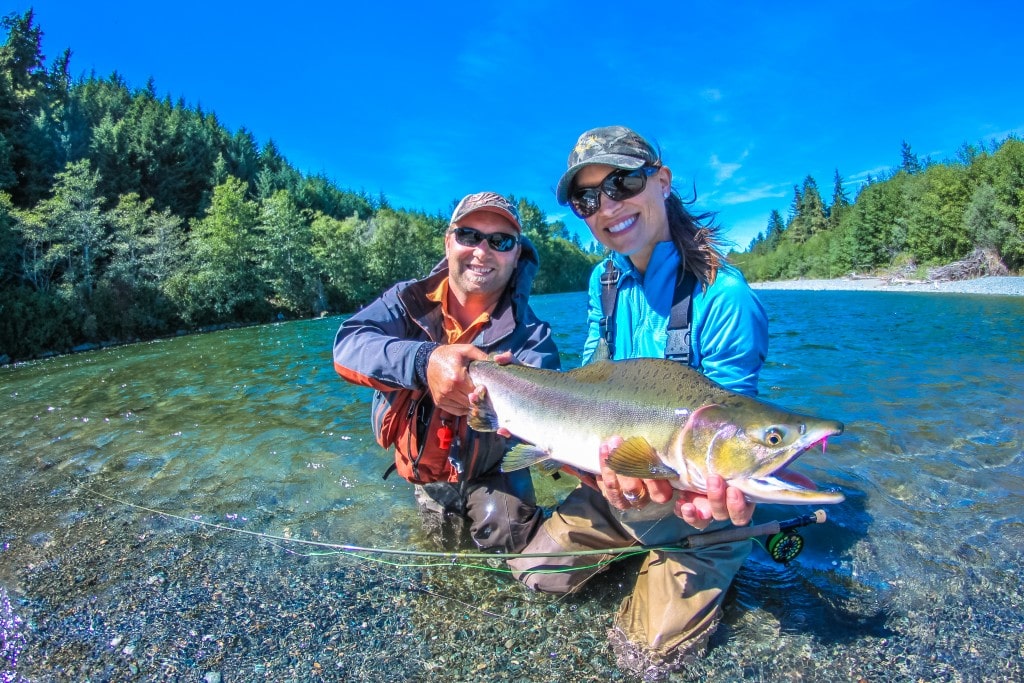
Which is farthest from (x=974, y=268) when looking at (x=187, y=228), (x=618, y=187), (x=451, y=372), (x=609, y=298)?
(x=187, y=228)

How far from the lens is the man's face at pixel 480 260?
4.01 metres

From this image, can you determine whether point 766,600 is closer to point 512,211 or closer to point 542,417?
point 542,417

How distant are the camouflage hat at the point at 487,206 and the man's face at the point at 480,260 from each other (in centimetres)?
4

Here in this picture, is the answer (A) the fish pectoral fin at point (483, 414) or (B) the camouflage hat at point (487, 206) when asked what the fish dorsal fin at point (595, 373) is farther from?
(B) the camouflage hat at point (487, 206)

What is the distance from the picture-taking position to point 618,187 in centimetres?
327

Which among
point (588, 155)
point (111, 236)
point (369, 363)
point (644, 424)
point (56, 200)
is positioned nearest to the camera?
point (644, 424)

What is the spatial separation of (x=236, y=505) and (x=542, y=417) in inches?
144

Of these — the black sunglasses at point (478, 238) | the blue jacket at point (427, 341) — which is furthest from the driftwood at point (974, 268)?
the black sunglasses at point (478, 238)

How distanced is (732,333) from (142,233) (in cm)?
5017

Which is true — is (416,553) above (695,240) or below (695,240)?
below

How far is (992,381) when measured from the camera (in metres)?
9.29

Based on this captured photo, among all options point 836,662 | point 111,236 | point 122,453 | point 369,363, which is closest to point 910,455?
point 836,662

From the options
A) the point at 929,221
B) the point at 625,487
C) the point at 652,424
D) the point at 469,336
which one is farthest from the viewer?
the point at 929,221

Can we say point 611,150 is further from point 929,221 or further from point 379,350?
point 929,221
